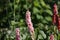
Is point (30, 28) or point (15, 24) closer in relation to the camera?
point (30, 28)

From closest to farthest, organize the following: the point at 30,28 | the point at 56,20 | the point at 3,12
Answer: the point at 30,28, the point at 56,20, the point at 3,12

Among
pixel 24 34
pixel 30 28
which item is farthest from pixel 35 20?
pixel 30 28

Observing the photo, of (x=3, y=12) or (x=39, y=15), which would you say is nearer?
(x=39, y=15)

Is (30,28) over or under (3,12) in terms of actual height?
over

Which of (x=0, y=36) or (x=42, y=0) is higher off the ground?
(x=42, y=0)

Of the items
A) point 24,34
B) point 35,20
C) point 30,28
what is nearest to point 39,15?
point 35,20

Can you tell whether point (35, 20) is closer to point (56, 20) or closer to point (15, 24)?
point (15, 24)

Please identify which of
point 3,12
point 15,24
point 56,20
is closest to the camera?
point 56,20

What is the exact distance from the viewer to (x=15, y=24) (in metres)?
3.68

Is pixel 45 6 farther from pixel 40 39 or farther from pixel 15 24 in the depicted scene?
pixel 40 39

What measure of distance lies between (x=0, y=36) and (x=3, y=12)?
1461 millimetres

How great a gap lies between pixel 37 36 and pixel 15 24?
0.72m

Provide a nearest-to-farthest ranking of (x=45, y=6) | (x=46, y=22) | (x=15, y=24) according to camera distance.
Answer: (x=15, y=24)
(x=46, y=22)
(x=45, y=6)

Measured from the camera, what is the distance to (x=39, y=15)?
443 cm
